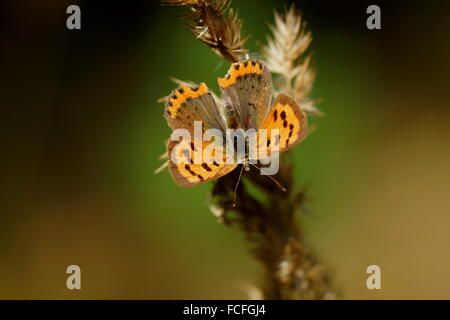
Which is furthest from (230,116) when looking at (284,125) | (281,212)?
(281,212)

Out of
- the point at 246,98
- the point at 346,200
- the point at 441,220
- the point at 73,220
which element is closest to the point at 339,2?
the point at 346,200

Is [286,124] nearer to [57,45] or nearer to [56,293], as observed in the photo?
[56,293]

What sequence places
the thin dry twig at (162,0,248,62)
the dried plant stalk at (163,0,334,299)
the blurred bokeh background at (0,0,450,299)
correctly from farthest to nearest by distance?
1. the blurred bokeh background at (0,0,450,299)
2. the dried plant stalk at (163,0,334,299)
3. the thin dry twig at (162,0,248,62)

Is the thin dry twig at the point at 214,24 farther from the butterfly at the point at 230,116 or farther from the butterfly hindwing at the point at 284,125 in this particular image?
the butterfly hindwing at the point at 284,125

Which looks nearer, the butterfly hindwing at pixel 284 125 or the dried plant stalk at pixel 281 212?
the butterfly hindwing at pixel 284 125

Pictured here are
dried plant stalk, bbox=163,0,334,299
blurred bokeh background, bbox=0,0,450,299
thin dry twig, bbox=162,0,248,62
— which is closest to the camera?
thin dry twig, bbox=162,0,248,62

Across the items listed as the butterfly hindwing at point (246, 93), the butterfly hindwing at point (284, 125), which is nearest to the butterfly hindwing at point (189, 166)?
the butterfly hindwing at point (284, 125)

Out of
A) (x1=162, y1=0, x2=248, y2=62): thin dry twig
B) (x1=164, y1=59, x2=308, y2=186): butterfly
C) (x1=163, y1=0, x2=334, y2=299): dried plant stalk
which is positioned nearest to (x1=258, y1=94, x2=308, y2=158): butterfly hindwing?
(x1=164, y1=59, x2=308, y2=186): butterfly

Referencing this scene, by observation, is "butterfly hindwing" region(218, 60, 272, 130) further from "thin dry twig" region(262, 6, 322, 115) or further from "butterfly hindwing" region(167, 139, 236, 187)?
"butterfly hindwing" region(167, 139, 236, 187)
